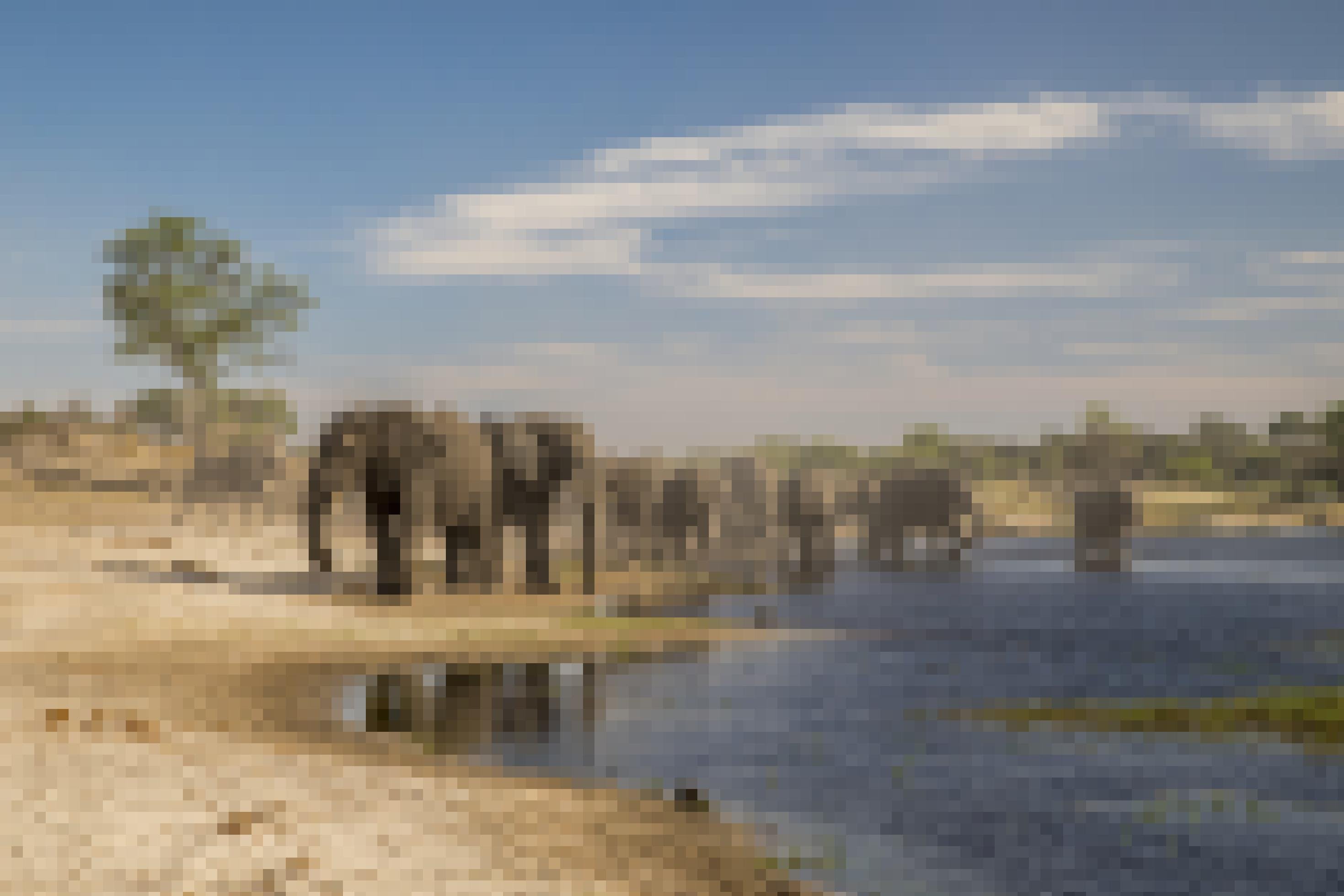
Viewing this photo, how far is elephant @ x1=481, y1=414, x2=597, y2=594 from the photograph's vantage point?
47219mm

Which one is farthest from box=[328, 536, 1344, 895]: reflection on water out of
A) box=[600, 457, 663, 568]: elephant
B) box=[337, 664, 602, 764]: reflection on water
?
box=[600, 457, 663, 568]: elephant

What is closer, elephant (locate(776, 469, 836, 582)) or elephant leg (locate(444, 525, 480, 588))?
elephant leg (locate(444, 525, 480, 588))

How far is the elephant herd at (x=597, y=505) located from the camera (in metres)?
40.3

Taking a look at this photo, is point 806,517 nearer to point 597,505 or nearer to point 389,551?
point 597,505

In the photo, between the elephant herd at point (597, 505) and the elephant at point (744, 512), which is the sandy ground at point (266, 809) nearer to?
the elephant herd at point (597, 505)

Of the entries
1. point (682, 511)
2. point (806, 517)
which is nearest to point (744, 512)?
point (806, 517)

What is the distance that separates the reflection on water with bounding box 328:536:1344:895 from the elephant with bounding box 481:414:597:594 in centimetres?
643

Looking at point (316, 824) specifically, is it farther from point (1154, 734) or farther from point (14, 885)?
point (1154, 734)

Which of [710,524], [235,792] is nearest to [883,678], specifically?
[235,792]

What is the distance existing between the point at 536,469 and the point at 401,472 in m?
8.14

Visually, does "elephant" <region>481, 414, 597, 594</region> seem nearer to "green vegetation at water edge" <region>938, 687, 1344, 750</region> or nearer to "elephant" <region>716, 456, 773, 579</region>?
"green vegetation at water edge" <region>938, 687, 1344, 750</region>

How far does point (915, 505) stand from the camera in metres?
87.3

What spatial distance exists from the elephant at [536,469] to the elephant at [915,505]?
4019cm

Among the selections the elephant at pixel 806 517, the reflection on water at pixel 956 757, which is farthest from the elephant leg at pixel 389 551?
the elephant at pixel 806 517
